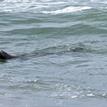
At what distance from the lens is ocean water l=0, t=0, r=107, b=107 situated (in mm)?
8695

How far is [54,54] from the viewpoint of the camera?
1255 centimetres

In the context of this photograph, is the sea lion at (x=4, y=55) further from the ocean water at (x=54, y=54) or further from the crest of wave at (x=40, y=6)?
the crest of wave at (x=40, y=6)

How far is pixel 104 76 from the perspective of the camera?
10000 mm

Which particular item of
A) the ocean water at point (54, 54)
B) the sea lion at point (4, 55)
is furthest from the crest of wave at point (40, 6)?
the sea lion at point (4, 55)

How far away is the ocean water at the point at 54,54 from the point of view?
870 centimetres

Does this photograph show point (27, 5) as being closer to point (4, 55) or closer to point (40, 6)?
point (40, 6)

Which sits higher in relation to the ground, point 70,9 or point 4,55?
point 4,55

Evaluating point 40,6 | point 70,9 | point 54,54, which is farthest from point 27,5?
point 54,54

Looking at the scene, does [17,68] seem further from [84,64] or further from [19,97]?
[19,97]

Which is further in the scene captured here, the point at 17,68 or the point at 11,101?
the point at 17,68

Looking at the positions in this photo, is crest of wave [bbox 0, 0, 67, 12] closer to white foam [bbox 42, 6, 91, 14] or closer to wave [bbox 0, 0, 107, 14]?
wave [bbox 0, 0, 107, 14]

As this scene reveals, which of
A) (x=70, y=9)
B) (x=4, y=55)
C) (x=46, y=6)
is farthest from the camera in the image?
(x=46, y=6)

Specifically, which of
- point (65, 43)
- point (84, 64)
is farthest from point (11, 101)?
point (65, 43)

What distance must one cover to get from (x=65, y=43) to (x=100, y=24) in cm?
353
